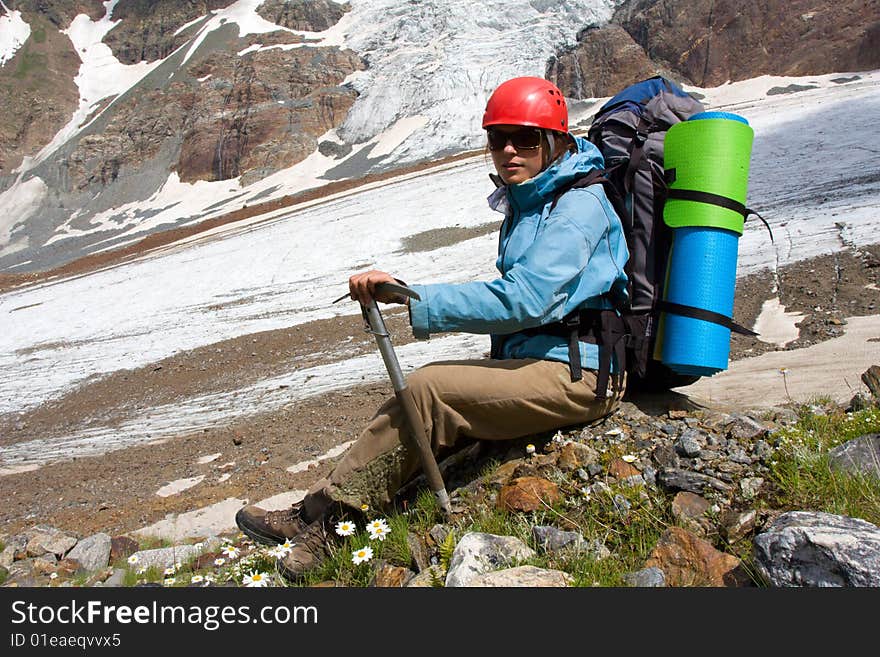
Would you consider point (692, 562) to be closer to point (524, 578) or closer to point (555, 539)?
point (555, 539)

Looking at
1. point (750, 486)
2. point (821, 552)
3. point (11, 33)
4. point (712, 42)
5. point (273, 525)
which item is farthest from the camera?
point (11, 33)

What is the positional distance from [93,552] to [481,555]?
3.66m

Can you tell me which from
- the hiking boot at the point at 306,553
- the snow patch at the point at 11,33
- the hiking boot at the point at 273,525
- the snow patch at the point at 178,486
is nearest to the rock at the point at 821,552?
the hiking boot at the point at 306,553

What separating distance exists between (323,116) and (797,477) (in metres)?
57.4

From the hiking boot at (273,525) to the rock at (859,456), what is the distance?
2.52m

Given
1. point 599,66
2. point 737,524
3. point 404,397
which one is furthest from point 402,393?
point 599,66

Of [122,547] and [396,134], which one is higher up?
[396,134]

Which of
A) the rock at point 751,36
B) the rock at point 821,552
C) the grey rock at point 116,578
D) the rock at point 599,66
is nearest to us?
the rock at point 821,552

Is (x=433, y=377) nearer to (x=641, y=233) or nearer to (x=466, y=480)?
(x=466, y=480)

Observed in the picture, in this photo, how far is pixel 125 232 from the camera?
45156mm

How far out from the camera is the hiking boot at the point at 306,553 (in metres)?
3.12

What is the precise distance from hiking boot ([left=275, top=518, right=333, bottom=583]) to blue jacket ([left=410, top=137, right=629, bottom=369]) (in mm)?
1144

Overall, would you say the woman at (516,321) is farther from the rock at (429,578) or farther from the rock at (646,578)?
the rock at (646,578)

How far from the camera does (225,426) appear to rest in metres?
7.93
